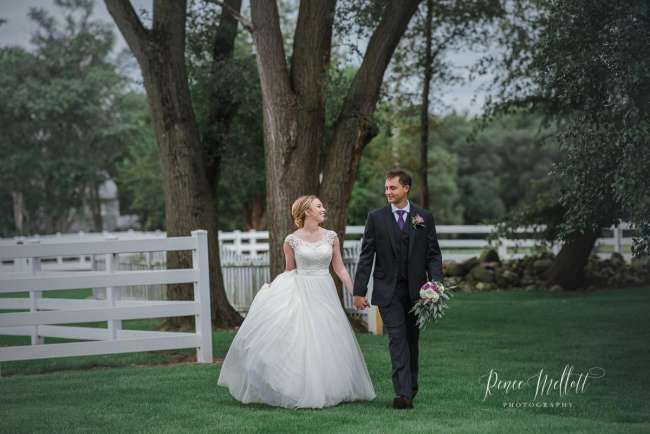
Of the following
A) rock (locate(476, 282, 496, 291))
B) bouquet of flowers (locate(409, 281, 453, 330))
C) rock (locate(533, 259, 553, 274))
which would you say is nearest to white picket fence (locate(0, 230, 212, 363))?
bouquet of flowers (locate(409, 281, 453, 330))

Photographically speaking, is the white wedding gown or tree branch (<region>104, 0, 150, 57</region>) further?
tree branch (<region>104, 0, 150, 57</region>)

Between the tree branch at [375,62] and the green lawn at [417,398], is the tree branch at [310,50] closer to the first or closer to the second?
the tree branch at [375,62]

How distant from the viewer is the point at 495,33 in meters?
21.6

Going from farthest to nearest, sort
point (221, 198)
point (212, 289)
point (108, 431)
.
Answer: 1. point (221, 198)
2. point (212, 289)
3. point (108, 431)

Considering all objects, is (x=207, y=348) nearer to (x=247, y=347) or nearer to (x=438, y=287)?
(x=247, y=347)

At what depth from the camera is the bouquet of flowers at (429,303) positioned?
8016mm

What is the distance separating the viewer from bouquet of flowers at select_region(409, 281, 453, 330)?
802cm

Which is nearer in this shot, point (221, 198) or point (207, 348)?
point (207, 348)

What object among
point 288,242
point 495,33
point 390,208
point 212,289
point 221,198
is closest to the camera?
point 390,208

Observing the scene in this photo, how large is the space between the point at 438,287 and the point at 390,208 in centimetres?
81

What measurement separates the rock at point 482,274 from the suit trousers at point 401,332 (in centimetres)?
1673

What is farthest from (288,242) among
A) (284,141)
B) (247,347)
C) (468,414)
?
(284,141)

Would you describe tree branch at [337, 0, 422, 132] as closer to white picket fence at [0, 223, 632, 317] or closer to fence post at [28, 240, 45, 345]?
white picket fence at [0, 223, 632, 317]

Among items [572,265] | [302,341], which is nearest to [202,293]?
[302,341]
